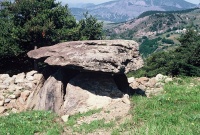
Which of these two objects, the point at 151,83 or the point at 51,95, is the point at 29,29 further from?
the point at 151,83

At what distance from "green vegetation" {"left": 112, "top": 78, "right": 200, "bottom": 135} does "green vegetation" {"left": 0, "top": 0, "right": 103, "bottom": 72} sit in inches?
598

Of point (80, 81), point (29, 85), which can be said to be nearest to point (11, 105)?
point (29, 85)

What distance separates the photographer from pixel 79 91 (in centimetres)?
1748

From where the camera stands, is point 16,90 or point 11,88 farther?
point 11,88

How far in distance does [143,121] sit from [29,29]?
1856cm

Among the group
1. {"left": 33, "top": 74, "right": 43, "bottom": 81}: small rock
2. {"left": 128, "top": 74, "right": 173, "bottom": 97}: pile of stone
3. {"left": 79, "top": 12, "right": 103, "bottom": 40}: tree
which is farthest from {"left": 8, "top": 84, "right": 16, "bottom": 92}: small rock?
{"left": 79, "top": 12, "right": 103, "bottom": 40}: tree

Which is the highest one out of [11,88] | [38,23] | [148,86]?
[38,23]

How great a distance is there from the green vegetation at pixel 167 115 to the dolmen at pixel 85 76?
1932mm

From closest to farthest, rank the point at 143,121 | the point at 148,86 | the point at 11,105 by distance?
1. the point at 143,121
2. the point at 11,105
3. the point at 148,86

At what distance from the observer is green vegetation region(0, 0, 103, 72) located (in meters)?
28.8

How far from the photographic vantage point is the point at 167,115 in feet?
42.9

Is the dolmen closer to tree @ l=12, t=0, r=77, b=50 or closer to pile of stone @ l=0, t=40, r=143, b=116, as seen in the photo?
pile of stone @ l=0, t=40, r=143, b=116

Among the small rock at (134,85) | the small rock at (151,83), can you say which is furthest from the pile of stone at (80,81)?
the small rock at (151,83)

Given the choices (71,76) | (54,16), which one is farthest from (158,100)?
(54,16)
